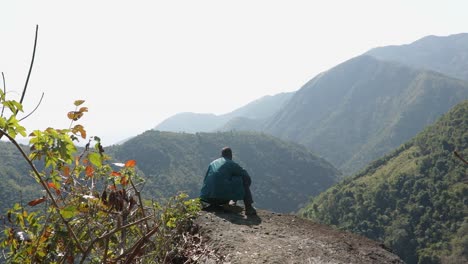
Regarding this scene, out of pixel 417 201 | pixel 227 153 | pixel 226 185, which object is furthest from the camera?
pixel 417 201

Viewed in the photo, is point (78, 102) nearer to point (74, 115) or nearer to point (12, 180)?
point (74, 115)

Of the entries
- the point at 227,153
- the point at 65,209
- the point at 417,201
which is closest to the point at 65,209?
the point at 65,209

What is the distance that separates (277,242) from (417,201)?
8062 centimetres

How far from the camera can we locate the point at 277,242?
17.4 ft

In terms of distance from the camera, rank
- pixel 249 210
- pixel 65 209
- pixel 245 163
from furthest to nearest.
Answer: pixel 245 163, pixel 249 210, pixel 65 209

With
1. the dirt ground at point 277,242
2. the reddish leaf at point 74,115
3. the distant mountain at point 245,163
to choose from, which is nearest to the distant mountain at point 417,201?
the distant mountain at point 245,163

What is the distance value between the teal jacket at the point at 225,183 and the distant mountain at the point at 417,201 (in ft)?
206

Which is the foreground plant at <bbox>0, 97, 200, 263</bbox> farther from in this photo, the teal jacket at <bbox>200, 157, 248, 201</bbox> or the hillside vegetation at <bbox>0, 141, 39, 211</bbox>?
the hillside vegetation at <bbox>0, 141, 39, 211</bbox>

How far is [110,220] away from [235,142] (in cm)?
16237

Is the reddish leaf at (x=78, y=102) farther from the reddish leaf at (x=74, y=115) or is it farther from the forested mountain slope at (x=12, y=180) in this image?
the forested mountain slope at (x=12, y=180)

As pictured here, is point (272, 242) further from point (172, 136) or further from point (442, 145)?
point (172, 136)

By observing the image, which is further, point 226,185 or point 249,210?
point 249,210

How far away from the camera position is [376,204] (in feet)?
259

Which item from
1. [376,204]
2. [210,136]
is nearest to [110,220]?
[376,204]
